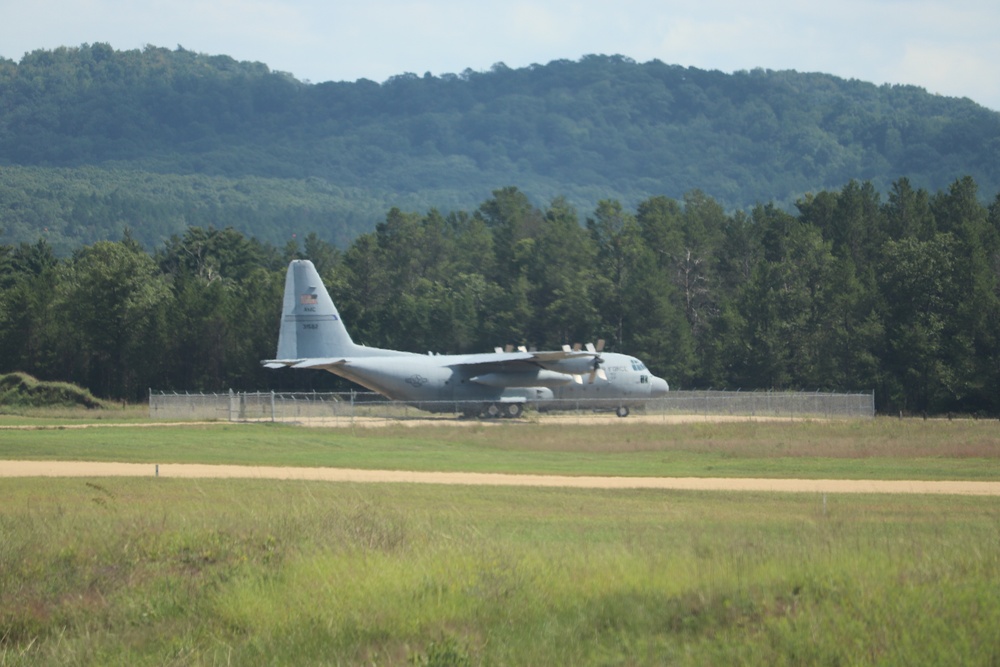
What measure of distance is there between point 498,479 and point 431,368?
2643 centimetres

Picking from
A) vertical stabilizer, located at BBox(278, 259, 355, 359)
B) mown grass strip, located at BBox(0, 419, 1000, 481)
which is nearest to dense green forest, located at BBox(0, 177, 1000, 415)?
mown grass strip, located at BBox(0, 419, 1000, 481)

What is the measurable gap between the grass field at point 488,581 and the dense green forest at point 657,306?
47.5 meters

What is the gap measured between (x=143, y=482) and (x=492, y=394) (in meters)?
30.2

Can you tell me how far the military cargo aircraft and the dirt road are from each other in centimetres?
2370

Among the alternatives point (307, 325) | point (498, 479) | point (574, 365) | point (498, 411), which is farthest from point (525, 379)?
point (498, 479)

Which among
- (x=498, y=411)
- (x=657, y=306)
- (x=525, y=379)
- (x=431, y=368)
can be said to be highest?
(x=657, y=306)

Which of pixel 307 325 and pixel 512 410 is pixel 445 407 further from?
pixel 307 325

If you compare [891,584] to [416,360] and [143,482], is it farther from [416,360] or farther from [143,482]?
[416,360]

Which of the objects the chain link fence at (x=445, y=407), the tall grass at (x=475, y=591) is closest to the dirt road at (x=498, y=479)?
the tall grass at (x=475, y=591)

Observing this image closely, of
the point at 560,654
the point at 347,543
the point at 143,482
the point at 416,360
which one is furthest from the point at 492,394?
the point at 560,654

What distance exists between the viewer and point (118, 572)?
48.6ft

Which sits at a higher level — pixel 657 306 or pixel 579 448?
pixel 657 306

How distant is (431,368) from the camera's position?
53.6 meters

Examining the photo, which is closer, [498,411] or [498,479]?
[498,479]
